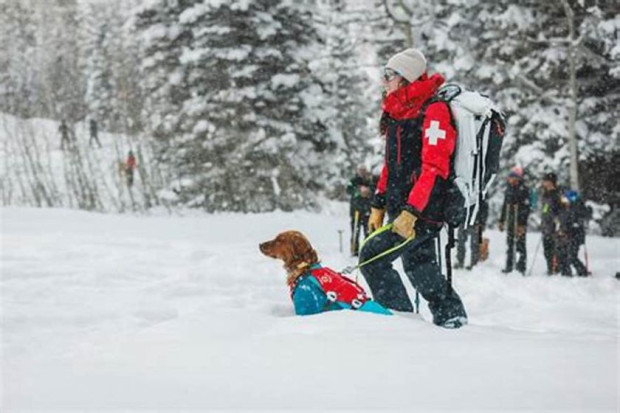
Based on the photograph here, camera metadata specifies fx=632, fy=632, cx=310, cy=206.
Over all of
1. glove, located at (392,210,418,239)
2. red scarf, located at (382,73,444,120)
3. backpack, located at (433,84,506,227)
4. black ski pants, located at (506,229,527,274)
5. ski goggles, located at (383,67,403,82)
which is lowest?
black ski pants, located at (506,229,527,274)

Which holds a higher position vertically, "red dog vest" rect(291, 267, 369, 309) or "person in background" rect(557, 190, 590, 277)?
"red dog vest" rect(291, 267, 369, 309)

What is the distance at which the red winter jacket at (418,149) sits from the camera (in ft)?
12.6

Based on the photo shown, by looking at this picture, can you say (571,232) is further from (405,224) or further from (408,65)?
(405,224)

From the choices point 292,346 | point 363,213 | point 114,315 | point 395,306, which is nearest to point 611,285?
point 363,213

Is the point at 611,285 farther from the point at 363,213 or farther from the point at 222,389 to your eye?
the point at 222,389

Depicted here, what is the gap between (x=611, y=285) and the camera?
31.0 feet

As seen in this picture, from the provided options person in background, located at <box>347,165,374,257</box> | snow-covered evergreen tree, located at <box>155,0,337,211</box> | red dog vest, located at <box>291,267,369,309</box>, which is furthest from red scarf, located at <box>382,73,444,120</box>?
snow-covered evergreen tree, located at <box>155,0,337,211</box>

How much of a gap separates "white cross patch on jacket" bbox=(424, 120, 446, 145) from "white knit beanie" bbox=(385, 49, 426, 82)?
45 cm

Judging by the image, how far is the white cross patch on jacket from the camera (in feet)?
12.5

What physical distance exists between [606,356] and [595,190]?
18.1m

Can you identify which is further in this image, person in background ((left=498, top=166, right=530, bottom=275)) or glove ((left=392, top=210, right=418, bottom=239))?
person in background ((left=498, top=166, right=530, bottom=275))

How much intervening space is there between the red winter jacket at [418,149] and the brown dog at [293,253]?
0.72m

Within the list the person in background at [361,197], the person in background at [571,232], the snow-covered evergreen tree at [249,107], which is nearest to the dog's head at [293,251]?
the person in background at [361,197]

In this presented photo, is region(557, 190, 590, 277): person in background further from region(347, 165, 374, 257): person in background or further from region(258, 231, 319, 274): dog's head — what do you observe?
region(258, 231, 319, 274): dog's head
